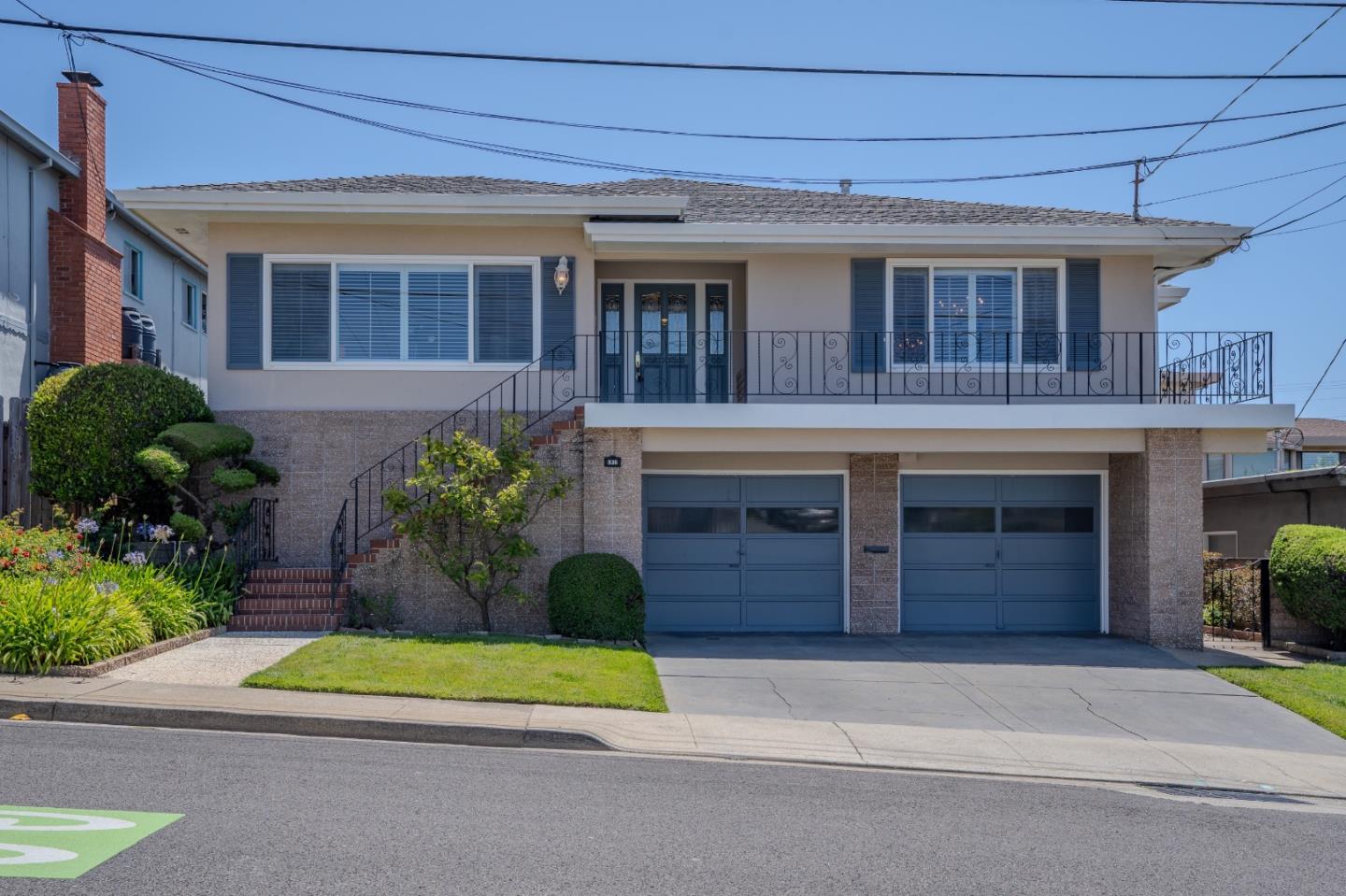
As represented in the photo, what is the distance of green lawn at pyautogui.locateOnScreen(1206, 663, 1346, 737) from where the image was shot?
35.4 feet

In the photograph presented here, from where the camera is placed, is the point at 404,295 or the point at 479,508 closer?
the point at 479,508

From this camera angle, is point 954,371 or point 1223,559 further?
point 1223,559

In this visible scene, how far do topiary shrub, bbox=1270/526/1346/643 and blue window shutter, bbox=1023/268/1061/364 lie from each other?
13.0 ft

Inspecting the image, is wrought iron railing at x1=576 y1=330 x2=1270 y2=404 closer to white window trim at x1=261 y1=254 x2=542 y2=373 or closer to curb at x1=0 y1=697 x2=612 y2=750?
white window trim at x1=261 y1=254 x2=542 y2=373

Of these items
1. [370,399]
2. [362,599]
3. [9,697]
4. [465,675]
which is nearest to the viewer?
[9,697]

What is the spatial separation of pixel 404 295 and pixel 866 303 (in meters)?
6.49

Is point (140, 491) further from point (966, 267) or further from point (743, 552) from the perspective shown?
point (966, 267)

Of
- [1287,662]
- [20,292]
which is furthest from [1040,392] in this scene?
[20,292]

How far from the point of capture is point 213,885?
5.08 m

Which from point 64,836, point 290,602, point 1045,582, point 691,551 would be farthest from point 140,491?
point 1045,582

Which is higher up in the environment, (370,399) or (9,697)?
(370,399)

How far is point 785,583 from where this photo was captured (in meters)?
15.8

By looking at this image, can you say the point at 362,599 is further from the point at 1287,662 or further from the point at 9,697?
the point at 1287,662

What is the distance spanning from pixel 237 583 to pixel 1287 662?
515 inches
